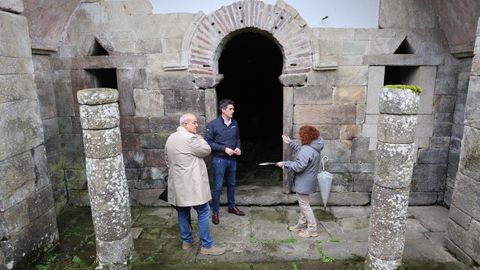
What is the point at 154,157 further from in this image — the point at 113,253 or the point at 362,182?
the point at 362,182

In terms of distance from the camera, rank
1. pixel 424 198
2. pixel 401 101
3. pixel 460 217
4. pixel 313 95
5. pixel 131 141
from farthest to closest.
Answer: pixel 424 198
pixel 131 141
pixel 313 95
pixel 460 217
pixel 401 101

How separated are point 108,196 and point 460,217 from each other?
407cm

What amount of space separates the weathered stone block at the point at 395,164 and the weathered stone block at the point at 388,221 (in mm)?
87

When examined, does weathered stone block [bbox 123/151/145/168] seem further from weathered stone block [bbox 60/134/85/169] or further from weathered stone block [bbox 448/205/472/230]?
weathered stone block [bbox 448/205/472/230]

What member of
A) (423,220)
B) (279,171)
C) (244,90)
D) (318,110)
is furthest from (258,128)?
(423,220)

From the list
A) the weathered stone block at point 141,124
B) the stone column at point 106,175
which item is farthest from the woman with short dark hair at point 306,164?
the weathered stone block at point 141,124

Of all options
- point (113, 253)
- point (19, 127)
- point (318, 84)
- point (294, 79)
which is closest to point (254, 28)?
point (294, 79)

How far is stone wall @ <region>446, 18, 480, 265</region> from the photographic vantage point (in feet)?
11.3

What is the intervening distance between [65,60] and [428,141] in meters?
6.06

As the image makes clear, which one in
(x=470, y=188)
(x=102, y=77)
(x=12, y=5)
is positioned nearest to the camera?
(x=12, y=5)

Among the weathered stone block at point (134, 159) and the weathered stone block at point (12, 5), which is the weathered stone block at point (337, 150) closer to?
the weathered stone block at point (134, 159)

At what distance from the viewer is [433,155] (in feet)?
16.7

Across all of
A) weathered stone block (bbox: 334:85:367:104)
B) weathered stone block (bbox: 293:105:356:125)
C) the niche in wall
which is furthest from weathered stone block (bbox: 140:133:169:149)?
weathered stone block (bbox: 334:85:367:104)

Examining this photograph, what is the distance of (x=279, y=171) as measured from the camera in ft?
21.7
